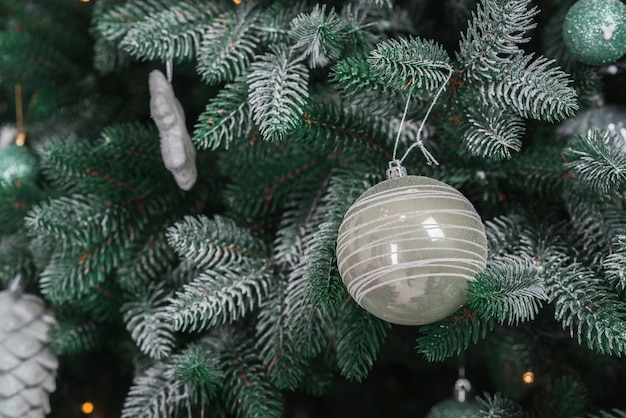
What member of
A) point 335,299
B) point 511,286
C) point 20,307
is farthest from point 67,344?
point 511,286

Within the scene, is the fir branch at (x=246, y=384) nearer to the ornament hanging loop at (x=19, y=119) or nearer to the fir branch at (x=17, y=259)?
the fir branch at (x=17, y=259)

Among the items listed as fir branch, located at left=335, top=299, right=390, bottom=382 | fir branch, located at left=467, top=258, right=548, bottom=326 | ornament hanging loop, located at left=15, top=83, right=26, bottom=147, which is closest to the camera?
fir branch, located at left=467, top=258, right=548, bottom=326

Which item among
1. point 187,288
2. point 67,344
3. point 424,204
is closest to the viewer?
point 424,204

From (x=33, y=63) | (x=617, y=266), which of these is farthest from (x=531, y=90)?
(x=33, y=63)

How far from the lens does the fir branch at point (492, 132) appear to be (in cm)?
49

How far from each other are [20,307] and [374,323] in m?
0.38

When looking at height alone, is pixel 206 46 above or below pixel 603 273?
above

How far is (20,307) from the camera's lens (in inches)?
26.7

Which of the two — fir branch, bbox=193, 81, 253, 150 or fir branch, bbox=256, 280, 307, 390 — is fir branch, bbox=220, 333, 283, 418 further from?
fir branch, bbox=193, 81, 253, 150

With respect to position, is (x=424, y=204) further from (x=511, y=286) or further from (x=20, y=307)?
(x=20, y=307)

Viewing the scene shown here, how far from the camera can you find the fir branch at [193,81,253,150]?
21.5 inches

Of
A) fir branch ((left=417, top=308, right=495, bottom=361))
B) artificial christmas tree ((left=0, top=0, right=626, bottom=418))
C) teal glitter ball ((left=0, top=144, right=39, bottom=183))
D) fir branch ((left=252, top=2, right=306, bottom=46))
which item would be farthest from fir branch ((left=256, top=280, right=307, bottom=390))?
teal glitter ball ((left=0, top=144, right=39, bottom=183))

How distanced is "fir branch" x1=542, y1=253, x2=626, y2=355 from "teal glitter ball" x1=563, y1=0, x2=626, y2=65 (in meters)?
0.18

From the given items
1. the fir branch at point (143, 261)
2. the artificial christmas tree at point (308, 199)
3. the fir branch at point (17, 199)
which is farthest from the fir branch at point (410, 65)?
the fir branch at point (17, 199)
